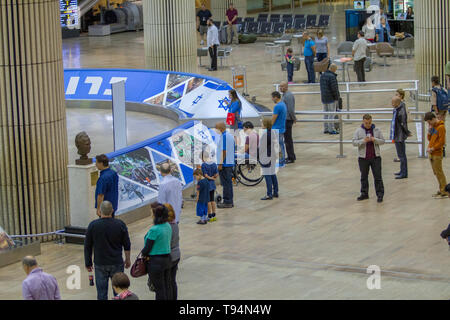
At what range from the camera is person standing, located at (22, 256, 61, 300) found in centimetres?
855

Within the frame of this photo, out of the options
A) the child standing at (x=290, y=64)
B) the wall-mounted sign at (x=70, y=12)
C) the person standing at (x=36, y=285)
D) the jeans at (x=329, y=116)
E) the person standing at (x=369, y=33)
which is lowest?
the person standing at (x=36, y=285)

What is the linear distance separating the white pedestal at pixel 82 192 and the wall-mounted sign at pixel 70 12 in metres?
29.4

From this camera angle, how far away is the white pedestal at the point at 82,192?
1345 cm

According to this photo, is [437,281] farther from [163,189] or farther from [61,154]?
[61,154]

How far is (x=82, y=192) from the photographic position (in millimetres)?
13500

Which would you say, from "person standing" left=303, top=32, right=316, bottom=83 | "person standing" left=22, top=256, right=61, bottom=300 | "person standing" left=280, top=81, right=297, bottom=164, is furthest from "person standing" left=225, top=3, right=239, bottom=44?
"person standing" left=22, top=256, right=61, bottom=300

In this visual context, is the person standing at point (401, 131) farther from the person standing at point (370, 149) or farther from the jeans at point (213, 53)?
the jeans at point (213, 53)

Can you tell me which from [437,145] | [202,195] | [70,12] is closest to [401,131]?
[437,145]

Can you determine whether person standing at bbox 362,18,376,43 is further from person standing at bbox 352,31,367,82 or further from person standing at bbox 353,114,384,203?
person standing at bbox 353,114,384,203

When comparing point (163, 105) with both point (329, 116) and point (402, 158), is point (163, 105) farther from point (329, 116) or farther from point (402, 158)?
point (402, 158)

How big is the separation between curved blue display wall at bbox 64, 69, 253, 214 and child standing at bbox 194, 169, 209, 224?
47.9 inches

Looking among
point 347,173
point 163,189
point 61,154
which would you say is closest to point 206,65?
point 347,173

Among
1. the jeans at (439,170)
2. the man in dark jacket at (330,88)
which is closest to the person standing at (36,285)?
the jeans at (439,170)

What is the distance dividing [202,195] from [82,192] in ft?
5.98
